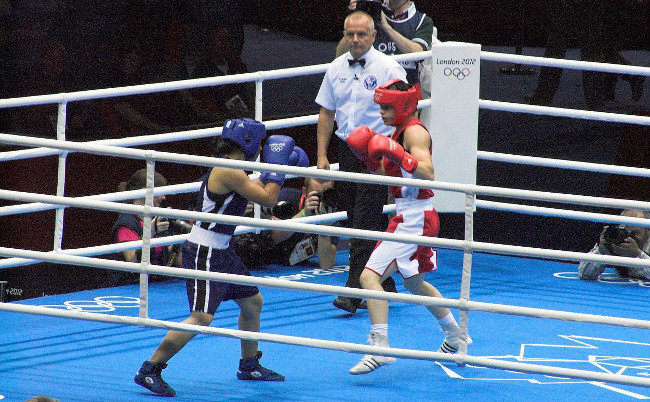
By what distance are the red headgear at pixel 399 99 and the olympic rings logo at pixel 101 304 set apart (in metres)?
1.90

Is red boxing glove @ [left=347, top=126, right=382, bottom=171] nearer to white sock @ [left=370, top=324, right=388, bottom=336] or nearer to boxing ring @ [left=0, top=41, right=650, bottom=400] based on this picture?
boxing ring @ [left=0, top=41, right=650, bottom=400]

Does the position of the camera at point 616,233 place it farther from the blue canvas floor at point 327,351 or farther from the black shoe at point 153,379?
the black shoe at point 153,379

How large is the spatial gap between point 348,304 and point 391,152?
1514 millimetres

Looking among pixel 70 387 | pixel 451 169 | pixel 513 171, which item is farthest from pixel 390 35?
pixel 513 171

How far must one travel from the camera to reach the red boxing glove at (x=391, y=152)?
4926 millimetres

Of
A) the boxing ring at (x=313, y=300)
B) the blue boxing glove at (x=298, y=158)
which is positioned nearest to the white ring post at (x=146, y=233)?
the boxing ring at (x=313, y=300)

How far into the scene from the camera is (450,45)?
6582mm

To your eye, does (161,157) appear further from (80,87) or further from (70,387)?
(80,87)

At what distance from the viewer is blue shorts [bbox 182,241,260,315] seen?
4.90m

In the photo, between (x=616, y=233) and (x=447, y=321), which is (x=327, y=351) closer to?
(x=447, y=321)

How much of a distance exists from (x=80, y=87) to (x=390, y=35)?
3.32 m

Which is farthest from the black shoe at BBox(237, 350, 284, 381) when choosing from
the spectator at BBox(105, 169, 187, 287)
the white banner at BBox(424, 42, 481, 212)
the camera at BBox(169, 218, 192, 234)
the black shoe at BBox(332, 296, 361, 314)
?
the white banner at BBox(424, 42, 481, 212)

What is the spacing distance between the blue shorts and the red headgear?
0.97 m

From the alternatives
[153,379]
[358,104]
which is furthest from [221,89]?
[153,379]
